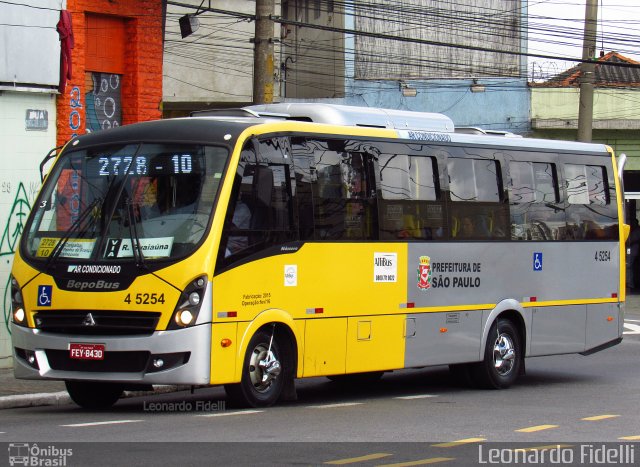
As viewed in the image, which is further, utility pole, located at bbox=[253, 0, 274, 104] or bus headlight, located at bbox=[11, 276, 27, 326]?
utility pole, located at bbox=[253, 0, 274, 104]

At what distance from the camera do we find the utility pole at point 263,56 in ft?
61.0

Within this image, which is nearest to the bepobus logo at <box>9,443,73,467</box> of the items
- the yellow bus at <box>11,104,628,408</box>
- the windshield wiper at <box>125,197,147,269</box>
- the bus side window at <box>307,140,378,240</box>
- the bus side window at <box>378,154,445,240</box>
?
the yellow bus at <box>11,104,628,408</box>

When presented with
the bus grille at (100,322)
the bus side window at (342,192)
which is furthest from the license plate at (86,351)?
the bus side window at (342,192)

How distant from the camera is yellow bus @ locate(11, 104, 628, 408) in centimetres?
1184

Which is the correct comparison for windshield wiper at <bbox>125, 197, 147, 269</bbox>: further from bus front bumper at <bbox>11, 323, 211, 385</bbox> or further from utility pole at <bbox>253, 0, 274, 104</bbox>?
utility pole at <bbox>253, 0, 274, 104</bbox>

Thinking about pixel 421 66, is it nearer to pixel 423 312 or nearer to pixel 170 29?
pixel 170 29

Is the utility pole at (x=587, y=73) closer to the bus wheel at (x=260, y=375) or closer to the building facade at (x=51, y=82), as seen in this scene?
the building facade at (x=51, y=82)

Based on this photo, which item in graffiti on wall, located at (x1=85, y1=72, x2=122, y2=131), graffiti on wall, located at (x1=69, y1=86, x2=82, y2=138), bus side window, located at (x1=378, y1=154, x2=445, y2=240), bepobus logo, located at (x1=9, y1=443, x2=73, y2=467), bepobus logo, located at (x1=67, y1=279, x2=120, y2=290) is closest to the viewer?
bepobus logo, located at (x1=9, y1=443, x2=73, y2=467)

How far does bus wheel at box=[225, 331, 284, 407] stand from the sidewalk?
8.56 feet

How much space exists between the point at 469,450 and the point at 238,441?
1807 mm

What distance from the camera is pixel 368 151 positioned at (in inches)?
550

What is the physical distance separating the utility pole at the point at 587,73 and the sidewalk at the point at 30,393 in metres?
14.3

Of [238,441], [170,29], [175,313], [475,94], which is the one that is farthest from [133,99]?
[475,94]

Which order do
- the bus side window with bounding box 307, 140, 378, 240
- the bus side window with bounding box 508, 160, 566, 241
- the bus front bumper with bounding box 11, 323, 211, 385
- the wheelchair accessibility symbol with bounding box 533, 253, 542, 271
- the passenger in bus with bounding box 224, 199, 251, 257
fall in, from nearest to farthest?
1. the bus front bumper with bounding box 11, 323, 211, 385
2. the passenger in bus with bounding box 224, 199, 251, 257
3. the bus side window with bounding box 307, 140, 378, 240
4. the bus side window with bounding box 508, 160, 566, 241
5. the wheelchair accessibility symbol with bounding box 533, 253, 542, 271
